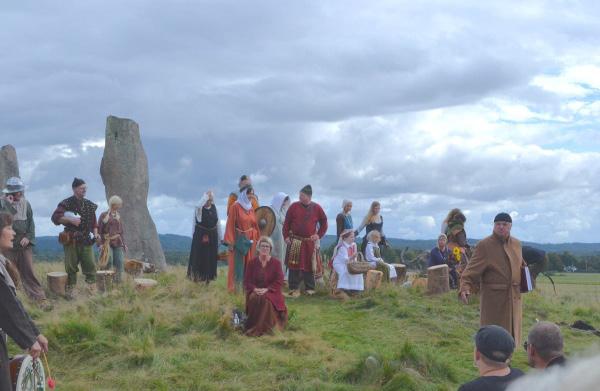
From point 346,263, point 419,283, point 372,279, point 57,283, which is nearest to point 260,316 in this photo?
point 57,283

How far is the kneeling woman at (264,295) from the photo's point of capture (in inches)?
410

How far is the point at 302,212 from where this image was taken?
48.9ft

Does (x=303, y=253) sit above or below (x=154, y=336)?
above

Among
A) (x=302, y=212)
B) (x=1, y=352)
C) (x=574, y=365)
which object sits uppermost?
(x=302, y=212)

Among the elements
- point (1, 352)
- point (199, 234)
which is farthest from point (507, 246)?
point (199, 234)

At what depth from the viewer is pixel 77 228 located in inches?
488

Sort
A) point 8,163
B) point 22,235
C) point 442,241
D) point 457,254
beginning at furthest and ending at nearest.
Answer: point 8,163 < point 457,254 < point 442,241 < point 22,235

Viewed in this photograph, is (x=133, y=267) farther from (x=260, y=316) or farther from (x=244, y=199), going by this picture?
(x=260, y=316)

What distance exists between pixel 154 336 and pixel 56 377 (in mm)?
1434

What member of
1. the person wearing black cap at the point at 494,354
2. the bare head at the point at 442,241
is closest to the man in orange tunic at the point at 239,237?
the bare head at the point at 442,241

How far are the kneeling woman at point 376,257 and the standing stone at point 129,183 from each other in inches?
193

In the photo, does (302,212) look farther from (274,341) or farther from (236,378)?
(236,378)

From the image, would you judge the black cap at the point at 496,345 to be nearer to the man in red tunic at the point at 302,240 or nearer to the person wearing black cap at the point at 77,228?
the person wearing black cap at the point at 77,228

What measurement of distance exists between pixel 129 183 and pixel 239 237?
193 inches
